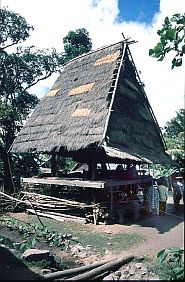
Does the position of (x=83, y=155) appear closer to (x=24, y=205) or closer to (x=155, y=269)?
(x=24, y=205)

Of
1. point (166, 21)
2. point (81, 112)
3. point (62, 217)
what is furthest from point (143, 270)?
point (81, 112)

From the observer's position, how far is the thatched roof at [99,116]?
1087cm

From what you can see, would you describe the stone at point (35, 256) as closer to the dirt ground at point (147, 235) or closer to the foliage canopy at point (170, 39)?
the dirt ground at point (147, 235)

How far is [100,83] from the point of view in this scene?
12648mm

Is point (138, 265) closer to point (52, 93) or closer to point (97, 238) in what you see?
point (97, 238)

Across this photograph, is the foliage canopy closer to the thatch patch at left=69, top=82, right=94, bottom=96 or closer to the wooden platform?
the wooden platform

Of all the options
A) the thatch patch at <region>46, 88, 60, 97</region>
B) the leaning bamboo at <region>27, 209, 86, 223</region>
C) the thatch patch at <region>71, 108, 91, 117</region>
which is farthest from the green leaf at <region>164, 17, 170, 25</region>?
the thatch patch at <region>46, 88, 60, 97</region>

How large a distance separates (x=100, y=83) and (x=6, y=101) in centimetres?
789

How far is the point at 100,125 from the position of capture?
10727mm

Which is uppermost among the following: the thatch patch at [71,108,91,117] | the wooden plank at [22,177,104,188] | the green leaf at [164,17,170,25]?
the thatch patch at [71,108,91,117]

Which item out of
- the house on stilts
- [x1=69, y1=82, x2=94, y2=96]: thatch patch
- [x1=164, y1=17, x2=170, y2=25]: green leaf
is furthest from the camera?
[x1=69, y1=82, x2=94, y2=96]: thatch patch

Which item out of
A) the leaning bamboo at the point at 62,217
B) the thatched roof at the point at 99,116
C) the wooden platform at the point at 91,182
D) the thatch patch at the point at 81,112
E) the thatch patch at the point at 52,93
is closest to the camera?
the wooden platform at the point at 91,182

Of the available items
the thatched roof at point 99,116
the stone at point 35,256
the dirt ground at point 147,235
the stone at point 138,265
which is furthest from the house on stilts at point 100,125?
the stone at point 138,265

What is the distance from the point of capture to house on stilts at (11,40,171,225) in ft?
35.3
